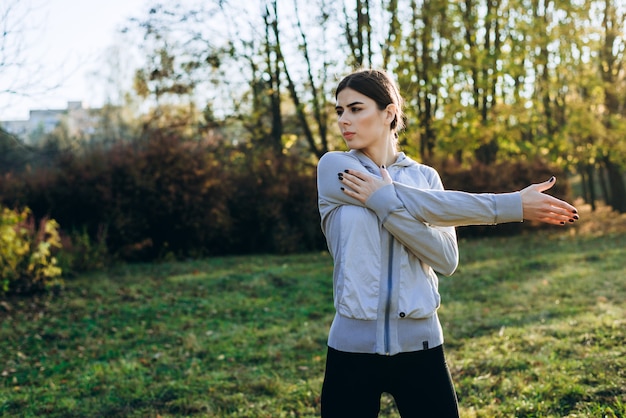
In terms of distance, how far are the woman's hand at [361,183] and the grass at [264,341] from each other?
2.80 m

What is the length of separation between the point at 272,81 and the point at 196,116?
9.97ft

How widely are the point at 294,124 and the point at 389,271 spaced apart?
52.3 ft

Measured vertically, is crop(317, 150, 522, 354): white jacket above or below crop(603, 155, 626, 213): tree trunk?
below


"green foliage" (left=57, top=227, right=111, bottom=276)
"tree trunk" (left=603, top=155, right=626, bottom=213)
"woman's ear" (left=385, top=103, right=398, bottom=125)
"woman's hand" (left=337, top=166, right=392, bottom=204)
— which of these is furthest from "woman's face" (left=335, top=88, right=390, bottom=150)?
"tree trunk" (left=603, top=155, right=626, bottom=213)

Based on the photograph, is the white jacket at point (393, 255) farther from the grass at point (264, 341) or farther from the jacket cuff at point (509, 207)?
the grass at point (264, 341)

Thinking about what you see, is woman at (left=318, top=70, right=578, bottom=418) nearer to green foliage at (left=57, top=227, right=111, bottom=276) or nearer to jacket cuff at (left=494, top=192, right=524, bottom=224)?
jacket cuff at (left=494, top=192, right=524, bottom=224)

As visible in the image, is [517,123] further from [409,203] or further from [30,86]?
[409,203]

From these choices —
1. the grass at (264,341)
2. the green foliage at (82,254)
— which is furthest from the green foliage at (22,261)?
the green foliage at (82,254)

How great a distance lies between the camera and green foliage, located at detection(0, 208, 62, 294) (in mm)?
9430

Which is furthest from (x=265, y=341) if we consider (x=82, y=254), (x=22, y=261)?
(x=82, y=254)

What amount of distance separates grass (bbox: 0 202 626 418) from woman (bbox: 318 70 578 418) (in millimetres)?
2445

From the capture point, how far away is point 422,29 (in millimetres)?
16953

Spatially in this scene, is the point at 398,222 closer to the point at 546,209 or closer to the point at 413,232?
the point at 413,232

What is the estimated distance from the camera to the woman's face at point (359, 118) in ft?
8.13
